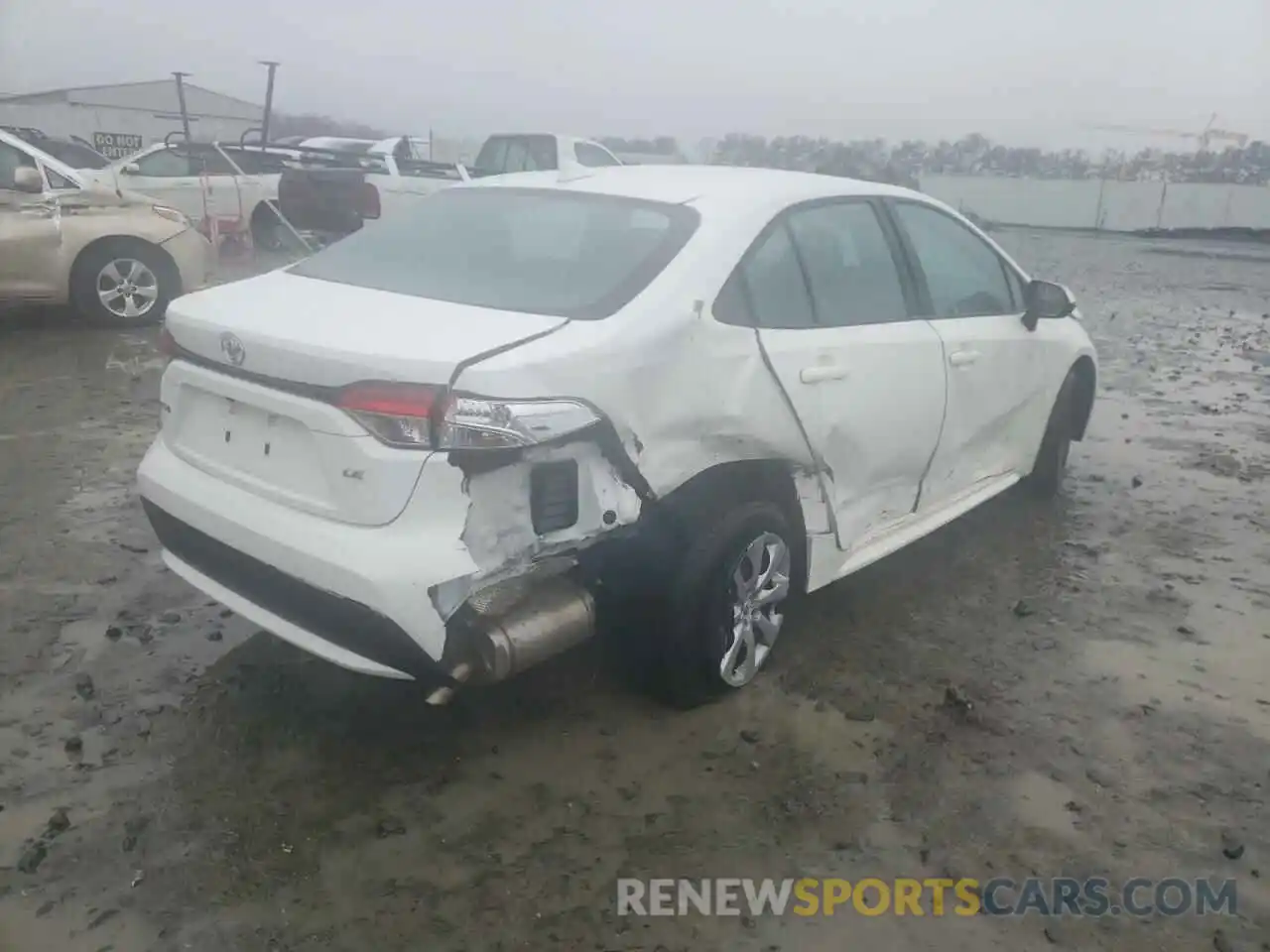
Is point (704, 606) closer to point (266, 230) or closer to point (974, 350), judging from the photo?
point (974, 350)

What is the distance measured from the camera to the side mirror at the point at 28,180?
7625 mm

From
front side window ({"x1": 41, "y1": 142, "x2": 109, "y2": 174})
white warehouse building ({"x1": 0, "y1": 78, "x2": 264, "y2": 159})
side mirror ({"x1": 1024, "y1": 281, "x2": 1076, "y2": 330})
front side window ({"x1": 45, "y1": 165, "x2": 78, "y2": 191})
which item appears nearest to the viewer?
side mirror ({"x1": 1024, "y1": 281, "x2": 1076, "y2": 330})

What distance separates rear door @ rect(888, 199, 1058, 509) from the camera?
4.08 meters

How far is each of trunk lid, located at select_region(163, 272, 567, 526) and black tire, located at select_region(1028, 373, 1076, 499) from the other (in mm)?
3280

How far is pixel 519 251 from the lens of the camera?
3.29 meters

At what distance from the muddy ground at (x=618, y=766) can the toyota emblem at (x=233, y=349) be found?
1.11 metres

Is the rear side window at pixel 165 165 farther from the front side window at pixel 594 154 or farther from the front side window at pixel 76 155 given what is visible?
the front side window at pixel 594 154

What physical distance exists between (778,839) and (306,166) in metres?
13.7

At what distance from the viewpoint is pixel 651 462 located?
2840 millimetres

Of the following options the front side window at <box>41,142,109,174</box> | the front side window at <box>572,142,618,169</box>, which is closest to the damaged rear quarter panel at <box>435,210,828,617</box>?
the front side window at <box>572,142,618,169</box>

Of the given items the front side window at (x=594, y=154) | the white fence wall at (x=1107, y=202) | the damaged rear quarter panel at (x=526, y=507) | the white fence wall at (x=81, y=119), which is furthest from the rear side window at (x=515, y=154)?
the white fence wall at (x=81, y=119)

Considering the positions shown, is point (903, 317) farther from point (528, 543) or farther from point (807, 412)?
point (528, 543)

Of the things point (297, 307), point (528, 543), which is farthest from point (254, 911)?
point (297, 307)

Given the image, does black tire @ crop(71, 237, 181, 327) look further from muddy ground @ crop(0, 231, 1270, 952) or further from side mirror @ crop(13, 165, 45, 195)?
muddy ground @ crop(0, 231, 1270, 952)
